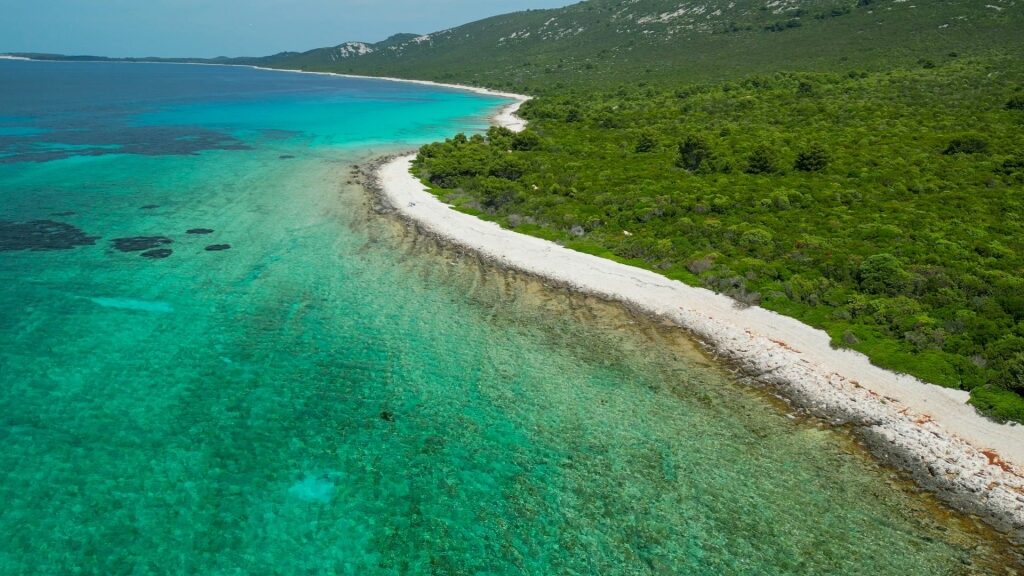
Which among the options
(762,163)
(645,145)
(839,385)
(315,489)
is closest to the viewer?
(315,489)

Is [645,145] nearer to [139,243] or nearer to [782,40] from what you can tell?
[139,243]

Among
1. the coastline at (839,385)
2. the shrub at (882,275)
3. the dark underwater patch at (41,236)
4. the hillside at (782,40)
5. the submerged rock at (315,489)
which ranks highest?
the hillside at (782,40)

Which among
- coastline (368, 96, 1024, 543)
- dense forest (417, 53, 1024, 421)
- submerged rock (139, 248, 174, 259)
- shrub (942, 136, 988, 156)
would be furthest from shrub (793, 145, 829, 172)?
submerged rock (139, 248, 174, 259)

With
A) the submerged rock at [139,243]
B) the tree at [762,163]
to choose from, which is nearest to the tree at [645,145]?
the tree at [762,163]

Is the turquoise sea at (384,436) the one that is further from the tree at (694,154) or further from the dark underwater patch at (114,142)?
the dark underwater patch at (114,142)

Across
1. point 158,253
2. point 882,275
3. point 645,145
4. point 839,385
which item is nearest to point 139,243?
point 158,253

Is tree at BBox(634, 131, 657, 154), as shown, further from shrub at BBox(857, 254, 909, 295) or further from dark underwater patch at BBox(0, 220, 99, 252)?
dark underwater patch at BBox(0, 220, 99, 252)

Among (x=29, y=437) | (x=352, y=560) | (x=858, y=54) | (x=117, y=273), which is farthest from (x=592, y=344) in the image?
(x=858, y=54)

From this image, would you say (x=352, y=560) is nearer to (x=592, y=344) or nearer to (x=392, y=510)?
(x=392, y=510)
